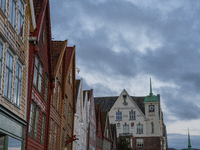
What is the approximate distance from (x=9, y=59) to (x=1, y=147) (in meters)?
3.85

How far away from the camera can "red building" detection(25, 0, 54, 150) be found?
18.1 m

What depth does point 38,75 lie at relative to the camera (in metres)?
20.2

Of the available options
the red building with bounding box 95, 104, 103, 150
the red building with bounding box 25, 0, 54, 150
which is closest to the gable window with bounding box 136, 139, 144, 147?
the red building with bounding box 95, 104, 103, 150

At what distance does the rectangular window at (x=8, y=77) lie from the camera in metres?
13.9

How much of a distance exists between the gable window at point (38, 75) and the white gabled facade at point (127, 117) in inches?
2222

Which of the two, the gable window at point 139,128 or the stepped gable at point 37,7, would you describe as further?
the gable window at point 139,128

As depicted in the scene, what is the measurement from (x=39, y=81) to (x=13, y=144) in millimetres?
6336

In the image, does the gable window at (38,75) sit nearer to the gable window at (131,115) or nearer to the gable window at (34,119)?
the gable window at (34,119)

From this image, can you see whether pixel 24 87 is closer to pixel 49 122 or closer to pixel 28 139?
pixel 28 139

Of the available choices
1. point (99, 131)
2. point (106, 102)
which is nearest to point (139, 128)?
point (106, 102)

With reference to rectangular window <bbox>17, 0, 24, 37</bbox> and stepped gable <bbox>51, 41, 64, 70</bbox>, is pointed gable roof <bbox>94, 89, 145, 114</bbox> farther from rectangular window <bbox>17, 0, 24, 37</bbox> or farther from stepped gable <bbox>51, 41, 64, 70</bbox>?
rectangular window <bbox>17, 0, 24, 37</bbox>

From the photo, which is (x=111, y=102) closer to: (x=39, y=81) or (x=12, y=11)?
(x=39, y=81)

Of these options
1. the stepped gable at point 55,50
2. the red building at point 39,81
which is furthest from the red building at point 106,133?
the red building at point 39,81

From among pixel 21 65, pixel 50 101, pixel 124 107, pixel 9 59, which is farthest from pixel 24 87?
pixel 124 107
